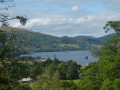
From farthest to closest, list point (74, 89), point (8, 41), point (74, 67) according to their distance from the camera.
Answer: point (74, 67)
point (74, 89)
point (8, 41)

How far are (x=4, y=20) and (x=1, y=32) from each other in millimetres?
542

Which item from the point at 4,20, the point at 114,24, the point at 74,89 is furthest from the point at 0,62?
the point at 74,89

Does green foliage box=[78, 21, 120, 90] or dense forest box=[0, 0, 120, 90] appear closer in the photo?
dense forest box=[0, 0, 120, 90]

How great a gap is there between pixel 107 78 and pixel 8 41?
11.0m

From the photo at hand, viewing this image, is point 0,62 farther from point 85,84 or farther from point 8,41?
point 85,84

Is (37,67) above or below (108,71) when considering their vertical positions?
above

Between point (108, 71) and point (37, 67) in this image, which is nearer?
point (37, 67)

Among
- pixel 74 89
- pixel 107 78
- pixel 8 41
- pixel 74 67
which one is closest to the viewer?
pixel 8 41

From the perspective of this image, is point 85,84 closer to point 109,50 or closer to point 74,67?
point 109,50

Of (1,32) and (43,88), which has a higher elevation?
(1,32)

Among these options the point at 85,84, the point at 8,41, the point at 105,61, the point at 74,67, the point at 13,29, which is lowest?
the point at 74,67

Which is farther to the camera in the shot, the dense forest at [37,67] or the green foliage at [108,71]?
the green foliage at [108,71]

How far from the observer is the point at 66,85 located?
3981cm

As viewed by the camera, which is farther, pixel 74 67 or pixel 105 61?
pixel 74 67
